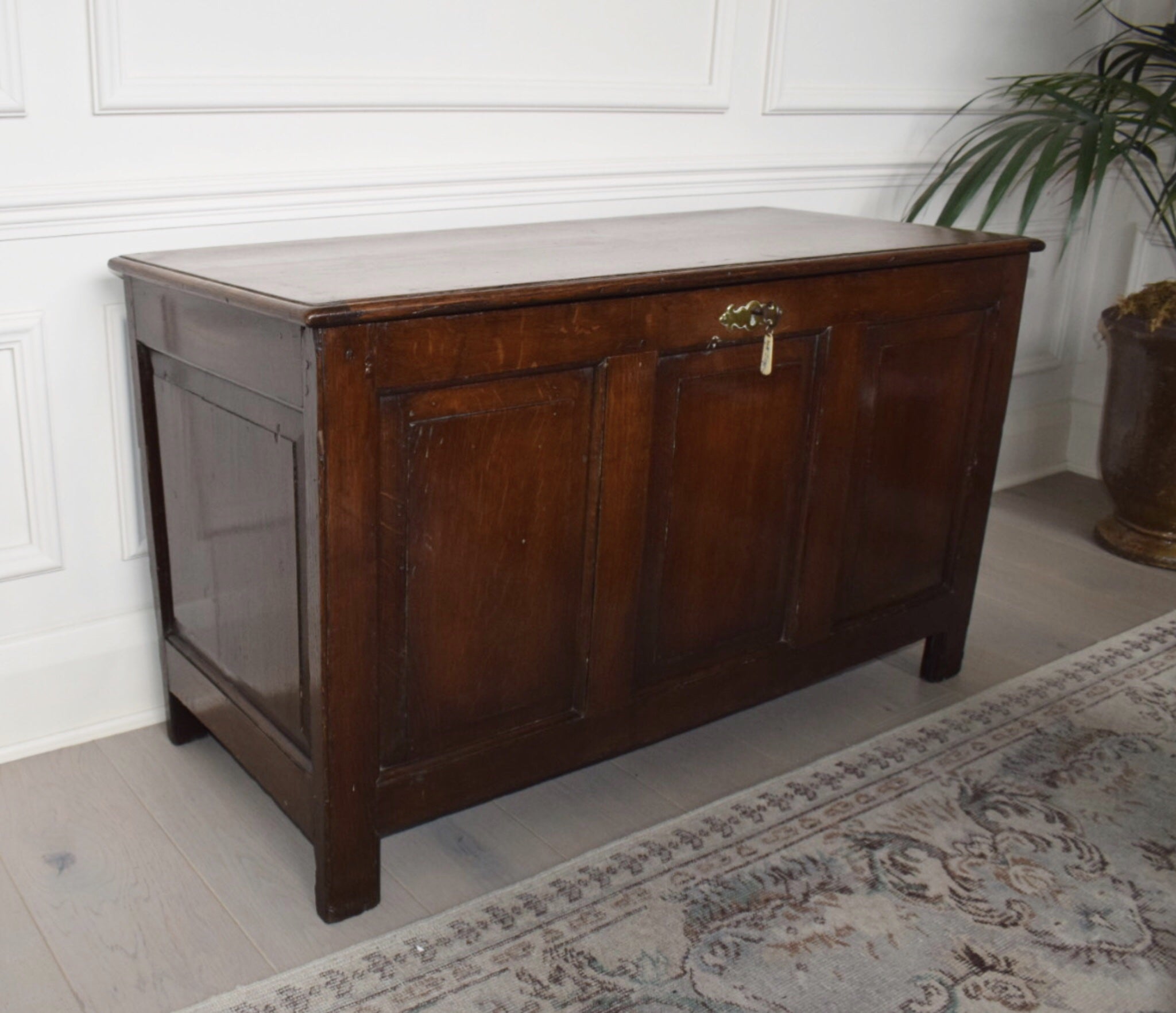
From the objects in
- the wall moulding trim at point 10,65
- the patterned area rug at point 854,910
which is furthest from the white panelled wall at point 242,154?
the patterned area rug at point 854,910

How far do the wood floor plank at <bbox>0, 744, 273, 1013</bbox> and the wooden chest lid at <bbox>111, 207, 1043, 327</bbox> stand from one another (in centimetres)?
77

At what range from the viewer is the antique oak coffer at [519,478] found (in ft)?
4.64

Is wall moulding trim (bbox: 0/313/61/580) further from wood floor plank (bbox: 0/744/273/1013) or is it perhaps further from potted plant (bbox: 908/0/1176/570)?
potted plant (bbox: 908/0/1176/570)

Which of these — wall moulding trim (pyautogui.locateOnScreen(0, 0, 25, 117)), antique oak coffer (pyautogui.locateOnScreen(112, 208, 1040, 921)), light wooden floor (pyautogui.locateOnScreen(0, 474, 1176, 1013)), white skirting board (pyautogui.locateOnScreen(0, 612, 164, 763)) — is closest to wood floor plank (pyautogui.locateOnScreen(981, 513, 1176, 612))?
light wooden floor (pyautogui.locateOnScreen(0, 474, 1176, 1013))

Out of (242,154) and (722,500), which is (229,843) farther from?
(242,154)

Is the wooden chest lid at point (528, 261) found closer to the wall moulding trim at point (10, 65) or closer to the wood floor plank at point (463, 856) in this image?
the wall moulding trim at point (10, 65)

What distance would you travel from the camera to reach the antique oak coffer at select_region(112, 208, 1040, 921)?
141 cm

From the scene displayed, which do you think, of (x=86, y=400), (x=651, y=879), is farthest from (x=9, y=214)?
(x=651, y=879)

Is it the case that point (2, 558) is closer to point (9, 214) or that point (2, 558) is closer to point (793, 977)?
point (9, 214)

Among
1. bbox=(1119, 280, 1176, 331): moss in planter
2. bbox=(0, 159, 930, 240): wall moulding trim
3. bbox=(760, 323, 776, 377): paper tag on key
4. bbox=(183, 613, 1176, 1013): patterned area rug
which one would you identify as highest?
bbox=(0, 159, 930, 240): wall moulding trim

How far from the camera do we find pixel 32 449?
1805 millimetres

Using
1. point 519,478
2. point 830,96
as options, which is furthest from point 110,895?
point 830,96

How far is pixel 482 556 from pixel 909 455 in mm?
843

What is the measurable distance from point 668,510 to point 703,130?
1018mm
